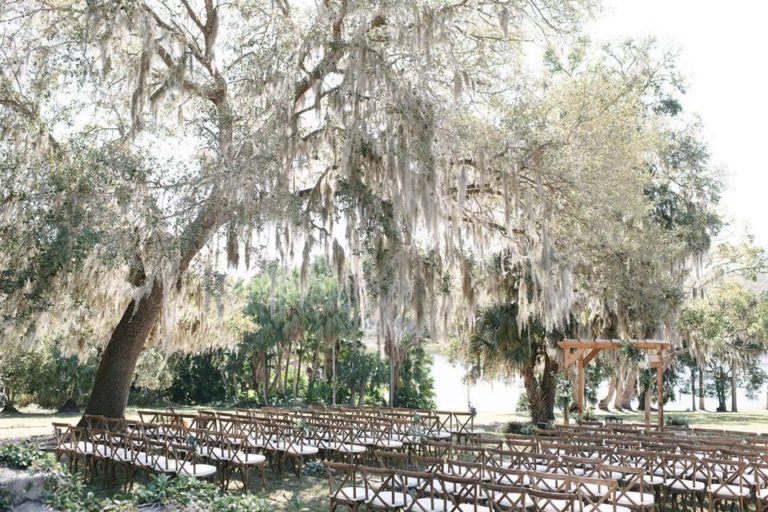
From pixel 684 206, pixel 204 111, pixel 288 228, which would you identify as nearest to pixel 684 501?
pixel 288 228

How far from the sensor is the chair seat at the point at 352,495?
7.94m

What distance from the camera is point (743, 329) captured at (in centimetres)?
2964

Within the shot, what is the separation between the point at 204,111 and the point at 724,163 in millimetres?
17902

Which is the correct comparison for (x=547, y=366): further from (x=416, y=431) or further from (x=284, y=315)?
(x=284, y=315)

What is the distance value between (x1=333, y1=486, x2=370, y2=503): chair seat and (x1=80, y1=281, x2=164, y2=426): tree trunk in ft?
23.2

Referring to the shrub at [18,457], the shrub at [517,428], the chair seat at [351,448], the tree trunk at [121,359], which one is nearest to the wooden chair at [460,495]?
the chair seat at [351,448]

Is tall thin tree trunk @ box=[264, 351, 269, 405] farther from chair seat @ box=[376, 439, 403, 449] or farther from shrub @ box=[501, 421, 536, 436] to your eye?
chair seat @ box=[376, 439, 403, 449]

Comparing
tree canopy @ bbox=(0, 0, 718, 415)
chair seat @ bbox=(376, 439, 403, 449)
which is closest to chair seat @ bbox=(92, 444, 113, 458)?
tree canopy @ bbox=(0, 0, 718, 415)

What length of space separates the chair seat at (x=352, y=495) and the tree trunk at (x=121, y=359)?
7064 mm

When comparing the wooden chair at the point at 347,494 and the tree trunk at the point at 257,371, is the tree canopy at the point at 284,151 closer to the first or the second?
the wooden chair at the point at 347,494

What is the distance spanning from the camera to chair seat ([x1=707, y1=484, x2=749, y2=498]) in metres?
8.57

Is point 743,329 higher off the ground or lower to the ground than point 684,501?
higher

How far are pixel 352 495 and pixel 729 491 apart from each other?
14.6 ft

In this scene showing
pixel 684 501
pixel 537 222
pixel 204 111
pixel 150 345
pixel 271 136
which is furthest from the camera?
pixel 150 345
